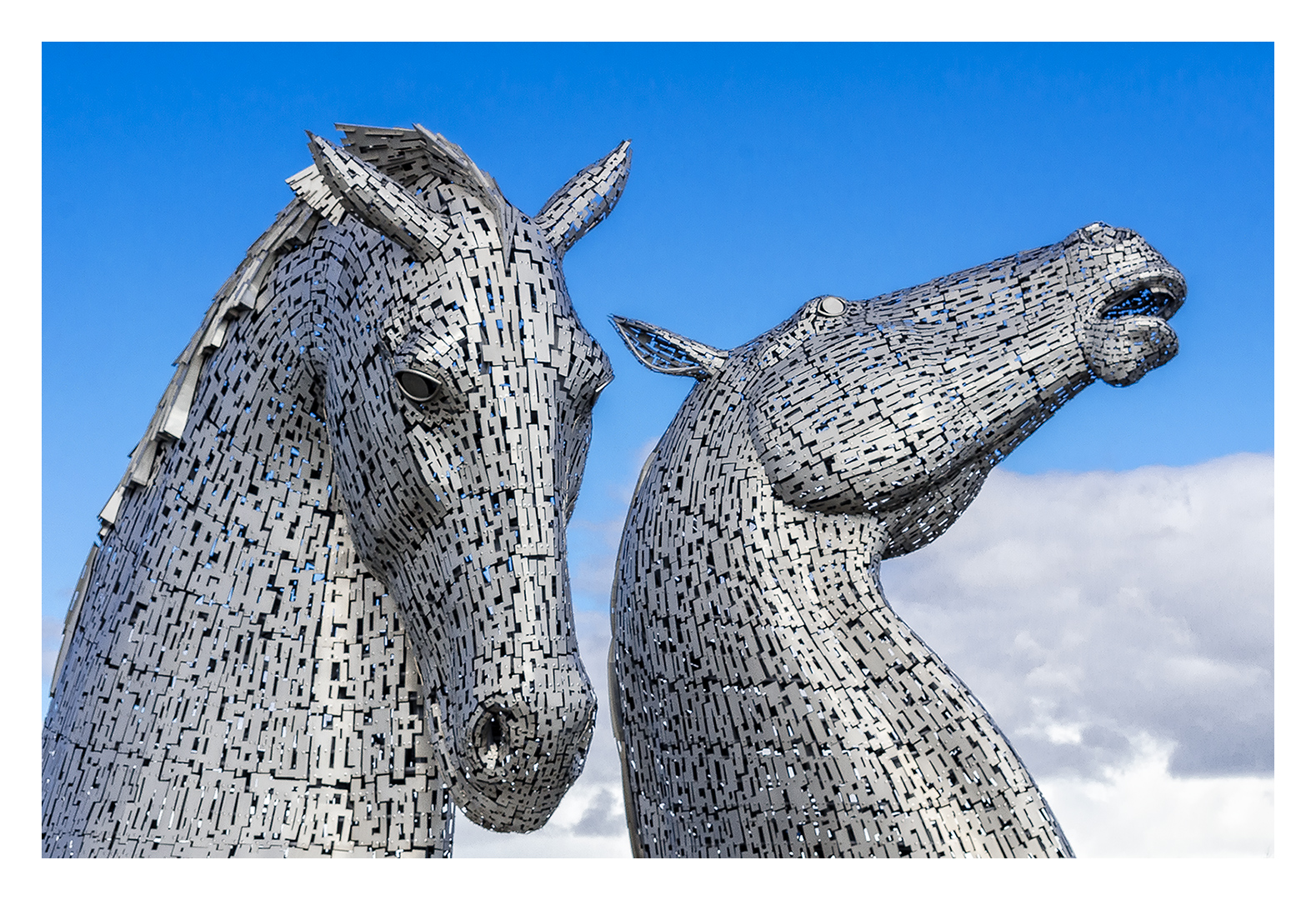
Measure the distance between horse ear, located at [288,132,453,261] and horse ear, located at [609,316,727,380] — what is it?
6.08ft

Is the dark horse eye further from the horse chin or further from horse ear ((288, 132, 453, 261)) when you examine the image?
the horse chin

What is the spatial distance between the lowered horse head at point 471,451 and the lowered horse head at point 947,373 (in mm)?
1469

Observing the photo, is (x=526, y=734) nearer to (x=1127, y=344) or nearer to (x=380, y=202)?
(x=380, y=202)

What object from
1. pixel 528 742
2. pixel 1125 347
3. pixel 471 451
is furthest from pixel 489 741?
pixel 1125 347

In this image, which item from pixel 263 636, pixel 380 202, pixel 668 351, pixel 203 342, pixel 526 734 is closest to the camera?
pixel 526 734

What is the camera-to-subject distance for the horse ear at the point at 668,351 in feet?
12.3

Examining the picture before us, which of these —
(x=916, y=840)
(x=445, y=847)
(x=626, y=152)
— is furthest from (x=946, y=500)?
(x=445, y=847)

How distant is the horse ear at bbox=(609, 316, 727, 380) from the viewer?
376 centimetres

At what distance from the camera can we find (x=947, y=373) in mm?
3396

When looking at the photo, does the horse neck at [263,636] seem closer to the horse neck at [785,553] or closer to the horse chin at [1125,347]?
the horse neck at [785,553]

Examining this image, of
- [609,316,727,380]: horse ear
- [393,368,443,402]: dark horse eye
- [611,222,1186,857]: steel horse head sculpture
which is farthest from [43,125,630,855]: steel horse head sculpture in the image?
[609,316,727,380]: horse ear

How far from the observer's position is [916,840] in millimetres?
3031

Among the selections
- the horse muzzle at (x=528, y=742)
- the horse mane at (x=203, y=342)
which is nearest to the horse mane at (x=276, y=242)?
the horse mane at (x=203, y=342)

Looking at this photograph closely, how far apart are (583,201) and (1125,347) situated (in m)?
1.76
